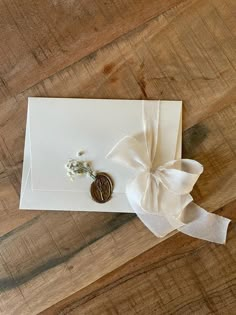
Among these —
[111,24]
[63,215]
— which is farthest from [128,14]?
[63,215]

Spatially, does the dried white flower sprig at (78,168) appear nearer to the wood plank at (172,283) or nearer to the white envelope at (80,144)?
the white envelope at (80,144)

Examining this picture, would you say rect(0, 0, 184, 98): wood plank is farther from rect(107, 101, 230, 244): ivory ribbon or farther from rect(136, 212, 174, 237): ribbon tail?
rect(136, 212, 174, 237): ribbon tail

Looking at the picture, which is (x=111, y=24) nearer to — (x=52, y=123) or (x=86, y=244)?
(x=52, y=123)

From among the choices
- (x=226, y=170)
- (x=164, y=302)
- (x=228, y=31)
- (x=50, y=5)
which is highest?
(x=50, y=5)

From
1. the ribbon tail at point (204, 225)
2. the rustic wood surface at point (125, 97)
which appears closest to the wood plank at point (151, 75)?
the rustic wood surface at point (125, 97)

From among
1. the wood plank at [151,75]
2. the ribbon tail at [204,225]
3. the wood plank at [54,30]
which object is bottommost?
the ribbon tail at [204,225]

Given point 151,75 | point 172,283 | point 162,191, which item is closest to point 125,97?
point 151,75
